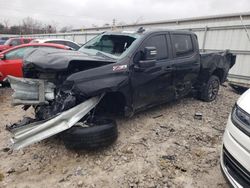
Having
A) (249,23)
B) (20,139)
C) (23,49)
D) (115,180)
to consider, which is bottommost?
(115,180)

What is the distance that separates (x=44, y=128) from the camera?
3568mm

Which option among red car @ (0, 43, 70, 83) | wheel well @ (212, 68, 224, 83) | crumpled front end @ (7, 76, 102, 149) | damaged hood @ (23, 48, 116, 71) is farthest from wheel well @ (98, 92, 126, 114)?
red car @ (0, 43, 70, 83)

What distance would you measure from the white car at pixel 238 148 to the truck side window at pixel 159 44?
7.64 ft

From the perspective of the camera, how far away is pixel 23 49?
27.1 feet

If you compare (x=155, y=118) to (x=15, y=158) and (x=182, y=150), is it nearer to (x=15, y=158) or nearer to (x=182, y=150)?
(x=182, y=150)

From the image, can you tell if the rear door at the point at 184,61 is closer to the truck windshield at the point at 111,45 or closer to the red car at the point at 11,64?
the truck windshield at the point at 111,45

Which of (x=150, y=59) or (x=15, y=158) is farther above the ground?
(x=150, y=59)

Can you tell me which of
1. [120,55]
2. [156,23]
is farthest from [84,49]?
[156,23]

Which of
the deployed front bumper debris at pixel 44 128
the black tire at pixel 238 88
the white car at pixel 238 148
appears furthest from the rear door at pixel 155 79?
the black tire at pixel 238 88

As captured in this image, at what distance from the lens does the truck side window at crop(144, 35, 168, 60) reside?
15.8ft

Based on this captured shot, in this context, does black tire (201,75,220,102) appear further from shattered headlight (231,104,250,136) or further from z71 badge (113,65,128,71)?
shattered headlight (231,104,250,136)

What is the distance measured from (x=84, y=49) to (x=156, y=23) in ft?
41.5

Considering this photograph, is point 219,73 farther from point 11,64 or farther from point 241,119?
point 11,64

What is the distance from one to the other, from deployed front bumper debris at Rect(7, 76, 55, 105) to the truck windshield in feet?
4.26
